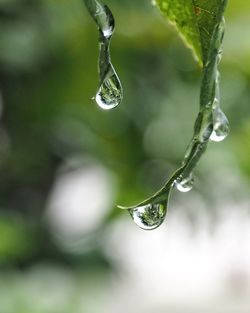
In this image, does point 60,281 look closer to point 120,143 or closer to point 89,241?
point 89,241

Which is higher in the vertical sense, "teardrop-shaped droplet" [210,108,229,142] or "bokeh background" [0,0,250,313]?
"teardrop-shaped droplet" [210,108,229,142]

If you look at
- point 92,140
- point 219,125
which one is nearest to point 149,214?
point 219,125

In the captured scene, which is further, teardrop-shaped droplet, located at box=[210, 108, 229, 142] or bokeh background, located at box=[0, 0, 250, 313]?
bokeh background, located at box=[0, 0, 250, 313]

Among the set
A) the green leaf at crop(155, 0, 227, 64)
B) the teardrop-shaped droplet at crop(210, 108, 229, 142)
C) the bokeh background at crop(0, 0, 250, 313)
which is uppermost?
the green leaf at crop(155, 0, 227, 64)

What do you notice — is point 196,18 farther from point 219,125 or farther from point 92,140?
point 92,140

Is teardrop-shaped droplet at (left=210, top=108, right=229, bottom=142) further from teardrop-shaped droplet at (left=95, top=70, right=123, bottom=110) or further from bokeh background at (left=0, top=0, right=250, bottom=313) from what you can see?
bokeh background at (left=0, top=0, right=250, bottom=313)

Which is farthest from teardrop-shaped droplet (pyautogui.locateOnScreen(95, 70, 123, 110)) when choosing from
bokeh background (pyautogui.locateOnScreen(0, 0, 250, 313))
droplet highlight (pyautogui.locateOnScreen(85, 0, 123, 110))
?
bokeh background (pyautogui.locateOnScreen(0, 0, 250, 313))

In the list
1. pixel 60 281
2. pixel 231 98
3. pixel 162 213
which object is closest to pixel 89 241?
pixel 60 281
